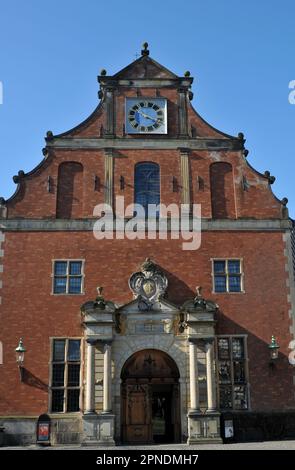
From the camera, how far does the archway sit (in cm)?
1969

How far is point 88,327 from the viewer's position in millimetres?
19422

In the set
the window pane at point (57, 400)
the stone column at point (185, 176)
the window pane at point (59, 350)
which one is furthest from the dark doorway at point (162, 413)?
the stone column at point (185, 176)

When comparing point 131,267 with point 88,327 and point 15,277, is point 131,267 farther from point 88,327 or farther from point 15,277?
point 15,277

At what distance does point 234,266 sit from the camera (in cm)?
2152

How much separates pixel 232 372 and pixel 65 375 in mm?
6068

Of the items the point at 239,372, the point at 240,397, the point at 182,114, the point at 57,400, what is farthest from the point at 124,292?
the point at 182,114

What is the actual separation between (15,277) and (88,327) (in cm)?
370

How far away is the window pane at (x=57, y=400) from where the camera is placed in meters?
19.5

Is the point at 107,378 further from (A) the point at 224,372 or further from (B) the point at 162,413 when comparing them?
(A) the point at 224,372

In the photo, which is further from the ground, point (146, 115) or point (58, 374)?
point (146, 115)

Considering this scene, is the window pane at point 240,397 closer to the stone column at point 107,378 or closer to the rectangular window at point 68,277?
A: the stone column at point 107,378

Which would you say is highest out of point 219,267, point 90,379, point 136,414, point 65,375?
point 219,267

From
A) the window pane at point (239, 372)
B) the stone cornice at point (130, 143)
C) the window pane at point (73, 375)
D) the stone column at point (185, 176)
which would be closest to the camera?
the window pane at point (73, 375)

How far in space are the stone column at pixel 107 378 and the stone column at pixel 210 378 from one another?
3.40 m
